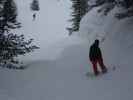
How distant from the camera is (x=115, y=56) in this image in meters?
18.4

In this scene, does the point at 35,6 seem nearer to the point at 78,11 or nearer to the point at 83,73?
the point at 78,11

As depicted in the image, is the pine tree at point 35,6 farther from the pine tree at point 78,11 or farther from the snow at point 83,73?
the snow at point 83,73

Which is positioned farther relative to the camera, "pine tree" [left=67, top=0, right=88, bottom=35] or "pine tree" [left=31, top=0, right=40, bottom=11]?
"pine tree" [left=31, top=0, right=40, bottom=11]

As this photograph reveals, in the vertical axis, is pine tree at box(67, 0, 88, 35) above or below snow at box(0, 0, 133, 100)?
above

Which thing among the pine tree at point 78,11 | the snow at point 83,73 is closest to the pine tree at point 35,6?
the pine tree at point 78,11

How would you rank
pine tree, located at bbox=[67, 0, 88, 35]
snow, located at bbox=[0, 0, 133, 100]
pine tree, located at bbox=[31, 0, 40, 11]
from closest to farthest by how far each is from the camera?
1. snow, located at bbox=[0, 0, 133, 100]
2. pine tree, located at bbox=[67, 0, 88, 35]
3. pine tree, located at bbox=[31, 0, 40, 11]

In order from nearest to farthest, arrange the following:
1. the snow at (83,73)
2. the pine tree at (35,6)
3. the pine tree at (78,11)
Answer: the snow at (83,73), the pine tree at (78,11), the pine tree at (35,6)

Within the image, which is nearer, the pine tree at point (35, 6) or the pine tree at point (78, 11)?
the pine tree at point (78, 11)

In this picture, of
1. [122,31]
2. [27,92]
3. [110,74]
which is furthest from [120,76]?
[122,31]

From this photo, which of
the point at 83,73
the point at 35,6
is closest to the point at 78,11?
the point at 83,73

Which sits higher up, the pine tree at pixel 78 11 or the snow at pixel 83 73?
the pine tree at pixel 78 11

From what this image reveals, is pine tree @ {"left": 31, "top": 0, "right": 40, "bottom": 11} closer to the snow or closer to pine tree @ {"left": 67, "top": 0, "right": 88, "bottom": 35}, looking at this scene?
pine tree @ {"left": 67, "top": 0, "right": 88, "bottom": 35}

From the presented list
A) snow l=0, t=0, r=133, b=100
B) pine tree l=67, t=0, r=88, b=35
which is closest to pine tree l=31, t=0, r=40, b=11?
pine tree l=67, t=0, r=88, b=35

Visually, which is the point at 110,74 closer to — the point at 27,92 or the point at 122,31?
the point at 27,92
